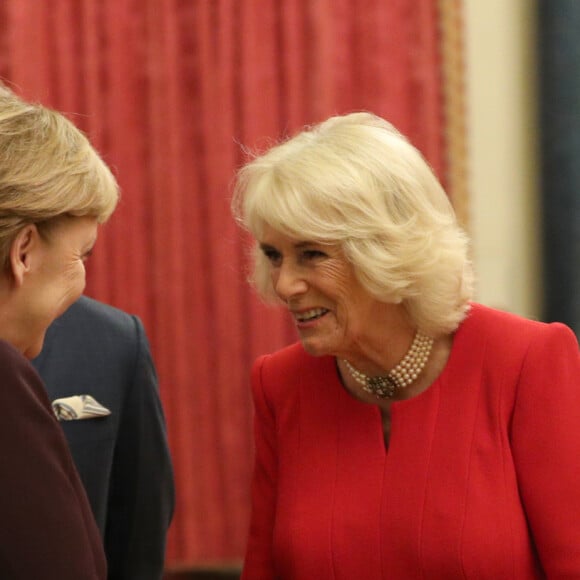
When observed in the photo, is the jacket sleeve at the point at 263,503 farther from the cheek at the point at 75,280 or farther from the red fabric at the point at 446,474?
the cheek at the point at 75,280

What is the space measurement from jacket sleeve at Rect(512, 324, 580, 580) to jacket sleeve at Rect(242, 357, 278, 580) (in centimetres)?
55

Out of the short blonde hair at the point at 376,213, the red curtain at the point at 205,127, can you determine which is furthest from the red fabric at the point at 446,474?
the red curtain at the point at 205,127

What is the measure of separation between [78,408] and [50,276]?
1.55 feet

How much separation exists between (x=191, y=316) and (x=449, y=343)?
4.81ft

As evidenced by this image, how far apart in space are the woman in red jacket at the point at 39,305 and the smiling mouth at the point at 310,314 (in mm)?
470

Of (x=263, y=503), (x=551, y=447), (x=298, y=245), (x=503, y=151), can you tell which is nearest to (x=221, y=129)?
(x=503, y=151)

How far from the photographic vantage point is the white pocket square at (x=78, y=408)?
2215mm

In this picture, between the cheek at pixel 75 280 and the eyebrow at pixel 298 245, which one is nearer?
the cheek at pixel 75 280

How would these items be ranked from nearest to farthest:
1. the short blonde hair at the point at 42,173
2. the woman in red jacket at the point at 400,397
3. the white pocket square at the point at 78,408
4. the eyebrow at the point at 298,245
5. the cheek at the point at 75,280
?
the short blonde hair at the point at 42,173, the cheek at the point at 75,280, the woman in red jacket at the point at 400,397, the eyebrow at the point at 298,245, the white pocket square at the point at 78,408

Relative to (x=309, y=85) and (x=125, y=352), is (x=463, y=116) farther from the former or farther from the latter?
(x=125, y=352)

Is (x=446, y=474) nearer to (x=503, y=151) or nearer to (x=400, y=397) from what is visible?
(x=400, y=397)

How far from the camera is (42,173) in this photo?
1.79 meters

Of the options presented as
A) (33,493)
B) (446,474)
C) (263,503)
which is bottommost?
(263,503)

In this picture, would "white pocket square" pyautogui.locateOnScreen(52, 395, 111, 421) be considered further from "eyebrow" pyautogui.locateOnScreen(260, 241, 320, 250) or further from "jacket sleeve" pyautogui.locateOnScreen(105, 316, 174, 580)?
"eyebrow" pyautogui.locateOnScreen(260, 241, 320, 250)
